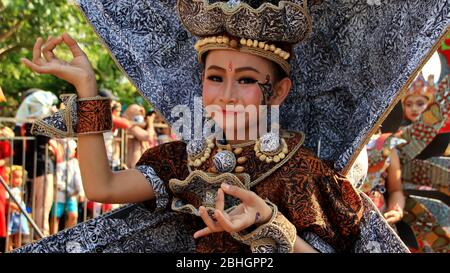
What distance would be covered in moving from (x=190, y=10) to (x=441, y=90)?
3.55 m

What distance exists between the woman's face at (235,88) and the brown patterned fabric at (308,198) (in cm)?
15

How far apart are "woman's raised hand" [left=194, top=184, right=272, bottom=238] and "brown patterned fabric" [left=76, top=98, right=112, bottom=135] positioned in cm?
64

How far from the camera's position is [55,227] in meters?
7.22

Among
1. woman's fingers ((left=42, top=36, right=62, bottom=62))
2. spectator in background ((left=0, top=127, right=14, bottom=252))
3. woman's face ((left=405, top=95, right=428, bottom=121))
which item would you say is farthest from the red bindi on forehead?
spectator in background ((left=0, top=127, right=14, bottom=252))

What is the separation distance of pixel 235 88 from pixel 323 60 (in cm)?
54

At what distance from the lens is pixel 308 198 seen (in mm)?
2830

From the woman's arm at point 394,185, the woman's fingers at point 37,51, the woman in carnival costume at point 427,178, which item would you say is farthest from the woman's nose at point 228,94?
the woman in carnival costume at point 427,178

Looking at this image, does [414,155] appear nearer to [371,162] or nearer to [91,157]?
[371,162]

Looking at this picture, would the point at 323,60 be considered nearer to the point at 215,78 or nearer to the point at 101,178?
the point at 215,78

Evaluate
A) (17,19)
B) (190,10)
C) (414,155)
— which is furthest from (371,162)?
(17,19)

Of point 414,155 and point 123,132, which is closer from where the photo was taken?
Answer: point 414,155

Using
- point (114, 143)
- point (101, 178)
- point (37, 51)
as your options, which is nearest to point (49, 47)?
point (37, 51)
